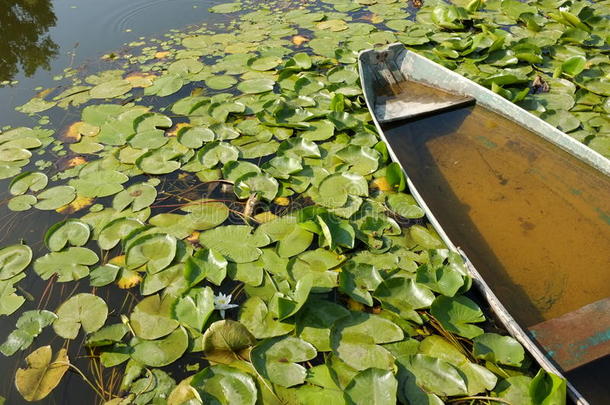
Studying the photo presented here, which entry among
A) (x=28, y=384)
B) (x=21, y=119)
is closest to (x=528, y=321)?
(x=28, y=384)

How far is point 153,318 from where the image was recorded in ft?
7.36

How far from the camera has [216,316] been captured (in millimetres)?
2215

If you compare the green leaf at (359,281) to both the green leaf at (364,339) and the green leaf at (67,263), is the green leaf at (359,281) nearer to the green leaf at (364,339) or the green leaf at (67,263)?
the green leaf at (364,339)

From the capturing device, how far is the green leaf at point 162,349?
205 cm

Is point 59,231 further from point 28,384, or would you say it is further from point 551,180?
point 551,180

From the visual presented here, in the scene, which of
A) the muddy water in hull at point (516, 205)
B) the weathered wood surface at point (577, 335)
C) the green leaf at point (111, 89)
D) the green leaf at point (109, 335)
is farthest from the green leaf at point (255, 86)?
the weathered wood surface at point (577, 335)

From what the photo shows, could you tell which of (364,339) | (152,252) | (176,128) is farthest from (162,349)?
(176,128)

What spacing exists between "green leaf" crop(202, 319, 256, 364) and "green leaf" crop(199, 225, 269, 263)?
1.80ft

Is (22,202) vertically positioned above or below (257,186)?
above

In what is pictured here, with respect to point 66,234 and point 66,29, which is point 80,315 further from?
point 66,29

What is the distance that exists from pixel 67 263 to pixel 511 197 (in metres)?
2.99

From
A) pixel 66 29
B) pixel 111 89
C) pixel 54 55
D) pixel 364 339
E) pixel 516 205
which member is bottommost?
pixel 516 205

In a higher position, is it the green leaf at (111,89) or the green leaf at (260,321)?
the green leaf at (111,89)

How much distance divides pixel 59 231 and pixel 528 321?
291cm
